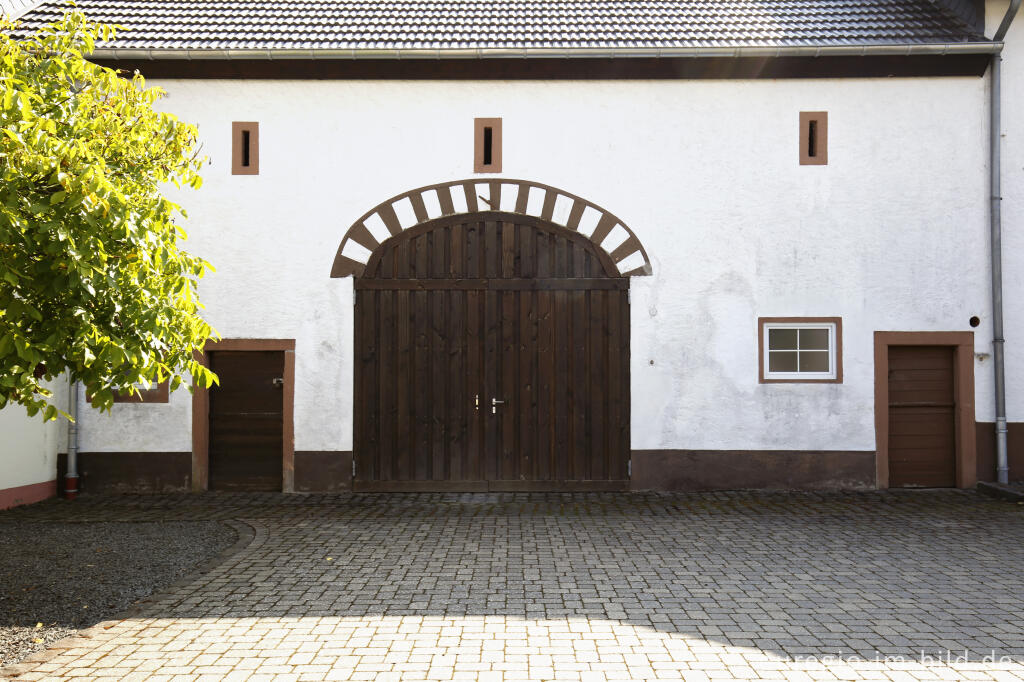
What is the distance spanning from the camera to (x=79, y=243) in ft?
14.3

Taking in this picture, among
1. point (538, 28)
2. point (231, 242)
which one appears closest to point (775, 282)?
point (538, 28)

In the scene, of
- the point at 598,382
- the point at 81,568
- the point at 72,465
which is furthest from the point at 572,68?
the point at 72,465

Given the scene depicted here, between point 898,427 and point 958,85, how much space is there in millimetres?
4551

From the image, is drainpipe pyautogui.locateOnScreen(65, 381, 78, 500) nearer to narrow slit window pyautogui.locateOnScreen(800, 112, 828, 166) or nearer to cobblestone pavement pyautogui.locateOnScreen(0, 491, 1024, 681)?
cobblestone pavement pyautogui.locateOnScreen(0, 491, 1024, 681)

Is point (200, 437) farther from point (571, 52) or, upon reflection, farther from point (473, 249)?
point (571, 52)

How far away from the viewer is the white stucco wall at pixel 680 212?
10.3m

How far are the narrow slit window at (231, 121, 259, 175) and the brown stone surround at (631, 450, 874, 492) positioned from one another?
627 centimetres

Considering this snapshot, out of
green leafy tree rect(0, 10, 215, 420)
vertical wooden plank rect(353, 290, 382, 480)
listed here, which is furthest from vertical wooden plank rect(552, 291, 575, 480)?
green leafy tree rect(0, 10, 215, 420)

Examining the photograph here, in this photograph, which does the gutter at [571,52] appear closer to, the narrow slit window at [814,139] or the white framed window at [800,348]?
the narrow slit window at [814,139]

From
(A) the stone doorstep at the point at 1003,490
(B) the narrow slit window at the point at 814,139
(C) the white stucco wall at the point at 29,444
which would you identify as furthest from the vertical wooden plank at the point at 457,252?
(A) the stone doorstep at the point at 1003,490

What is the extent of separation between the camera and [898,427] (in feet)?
34.4

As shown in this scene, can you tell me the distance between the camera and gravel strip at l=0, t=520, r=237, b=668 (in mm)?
5164

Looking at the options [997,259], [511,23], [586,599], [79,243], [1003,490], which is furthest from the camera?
[511,23]

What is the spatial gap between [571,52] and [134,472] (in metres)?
7.77
